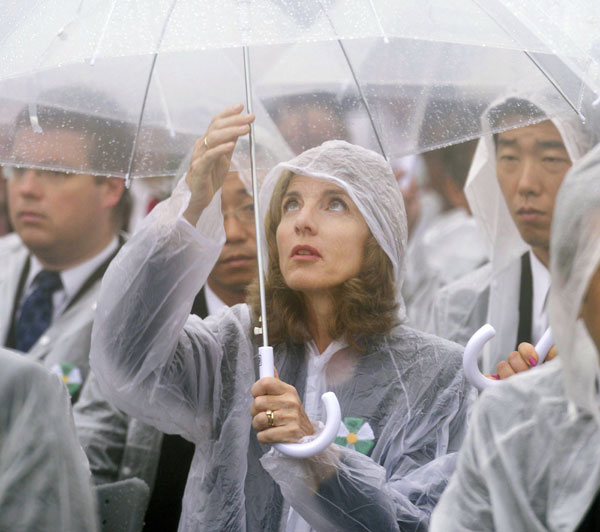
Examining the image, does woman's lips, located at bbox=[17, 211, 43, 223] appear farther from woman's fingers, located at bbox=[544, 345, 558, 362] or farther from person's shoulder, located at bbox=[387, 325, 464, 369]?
woman's fingers, located at bbox=[544, 345, 558, 362]

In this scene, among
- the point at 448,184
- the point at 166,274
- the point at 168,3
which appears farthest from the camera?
the point at 448,184

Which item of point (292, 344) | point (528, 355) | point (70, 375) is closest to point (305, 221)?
point (292, 344)

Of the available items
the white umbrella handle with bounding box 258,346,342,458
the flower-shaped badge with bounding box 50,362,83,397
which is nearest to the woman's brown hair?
the white umbrella handle with bounding box 258,346,342,458

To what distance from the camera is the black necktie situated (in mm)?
5004

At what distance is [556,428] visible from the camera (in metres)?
2.19

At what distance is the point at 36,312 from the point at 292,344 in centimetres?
203

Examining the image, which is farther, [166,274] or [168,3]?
[166,274]

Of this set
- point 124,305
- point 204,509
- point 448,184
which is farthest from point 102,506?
point 448,184

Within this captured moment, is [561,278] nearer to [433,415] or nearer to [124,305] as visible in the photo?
[433,415]

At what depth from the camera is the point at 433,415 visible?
319 centimetres

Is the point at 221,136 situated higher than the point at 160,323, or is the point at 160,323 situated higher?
the point at 221,136

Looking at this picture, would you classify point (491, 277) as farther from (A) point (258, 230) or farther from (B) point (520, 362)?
(A) point (258, 230)

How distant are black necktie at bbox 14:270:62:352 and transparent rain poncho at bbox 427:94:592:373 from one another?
64.8 inches

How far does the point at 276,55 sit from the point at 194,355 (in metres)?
1.40
